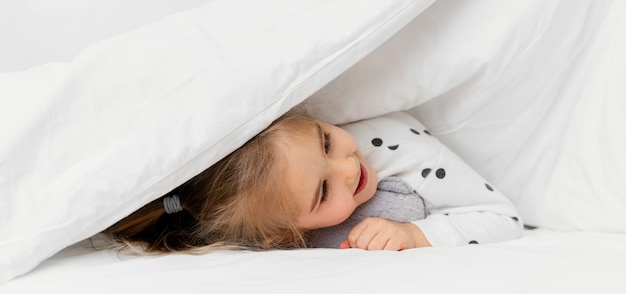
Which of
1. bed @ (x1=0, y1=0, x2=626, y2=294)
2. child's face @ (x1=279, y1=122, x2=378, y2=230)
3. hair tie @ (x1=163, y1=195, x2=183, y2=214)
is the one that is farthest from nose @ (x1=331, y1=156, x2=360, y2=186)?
hair tie @ (x1=163, y1=195, x2=183, y2=214)

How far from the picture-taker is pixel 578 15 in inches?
40.0

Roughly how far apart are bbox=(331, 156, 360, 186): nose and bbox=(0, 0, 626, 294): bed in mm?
116

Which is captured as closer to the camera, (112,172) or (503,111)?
(112,172)

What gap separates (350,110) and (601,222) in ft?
1.37

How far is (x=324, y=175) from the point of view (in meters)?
0.97

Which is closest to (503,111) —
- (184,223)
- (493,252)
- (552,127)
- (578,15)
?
(552,127)

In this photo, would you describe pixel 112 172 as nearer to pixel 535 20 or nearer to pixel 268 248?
pixel 268 248

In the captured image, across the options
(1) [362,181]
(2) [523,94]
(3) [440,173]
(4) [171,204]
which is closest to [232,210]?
(4) [171,204]

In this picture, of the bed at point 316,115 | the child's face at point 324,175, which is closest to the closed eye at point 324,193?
the child's face at point 324,175

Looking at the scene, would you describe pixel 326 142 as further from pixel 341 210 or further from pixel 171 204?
pixel 171 204

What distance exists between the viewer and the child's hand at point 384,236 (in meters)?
0.99

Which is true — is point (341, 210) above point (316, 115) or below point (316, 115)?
below

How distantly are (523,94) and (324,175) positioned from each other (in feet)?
→ 1.17

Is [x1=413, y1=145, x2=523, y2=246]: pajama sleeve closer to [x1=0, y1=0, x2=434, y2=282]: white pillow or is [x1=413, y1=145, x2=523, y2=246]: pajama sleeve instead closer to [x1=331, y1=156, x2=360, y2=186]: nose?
[x1=331, y1=156, x2=360, y2=186]: nose
